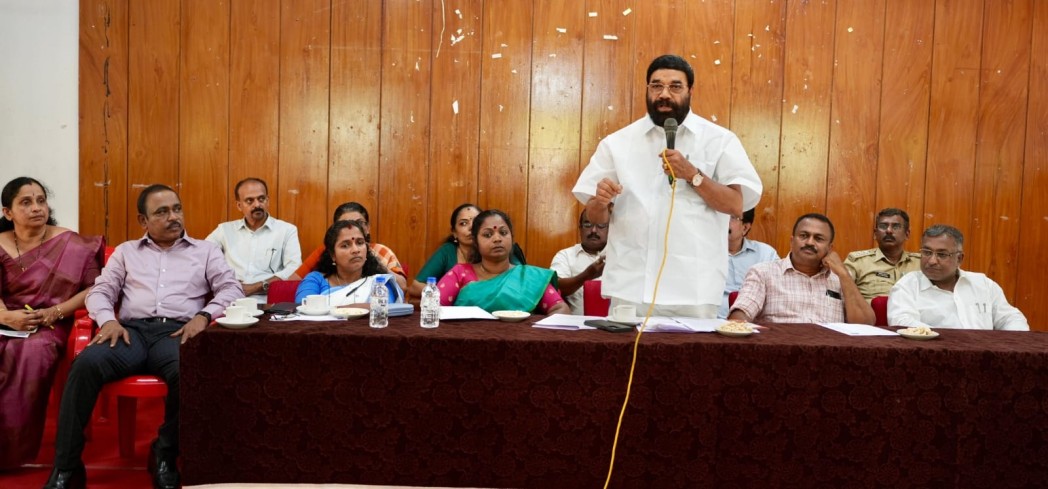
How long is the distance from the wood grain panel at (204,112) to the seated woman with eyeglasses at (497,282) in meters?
1.89

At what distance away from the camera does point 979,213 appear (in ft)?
14.4

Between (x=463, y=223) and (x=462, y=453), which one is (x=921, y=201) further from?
(x=462, y=453)

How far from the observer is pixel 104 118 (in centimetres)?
421

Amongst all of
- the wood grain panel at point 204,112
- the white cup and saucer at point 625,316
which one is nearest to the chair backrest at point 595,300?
the white cup and saucer at point 625,316

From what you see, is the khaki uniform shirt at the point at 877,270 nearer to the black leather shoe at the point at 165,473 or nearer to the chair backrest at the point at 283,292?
the chair backrest at the point at 283,292

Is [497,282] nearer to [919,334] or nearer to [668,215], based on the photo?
[668,215]

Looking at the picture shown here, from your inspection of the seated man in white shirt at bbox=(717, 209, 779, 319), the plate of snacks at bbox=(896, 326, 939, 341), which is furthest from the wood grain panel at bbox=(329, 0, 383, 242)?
the plate of snacks at bbox=(896, 326, 939, 341)

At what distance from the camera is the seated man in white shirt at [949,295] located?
9.37 ft

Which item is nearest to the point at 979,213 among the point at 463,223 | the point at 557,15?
the point at 557,15

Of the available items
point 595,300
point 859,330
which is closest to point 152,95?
point 595,300

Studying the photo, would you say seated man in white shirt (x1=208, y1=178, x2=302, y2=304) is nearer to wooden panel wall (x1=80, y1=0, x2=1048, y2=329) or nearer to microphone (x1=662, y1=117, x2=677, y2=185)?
wooden panel wall (x1=80, y1=0, x2=1048, y2=329)

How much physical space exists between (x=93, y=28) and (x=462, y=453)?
3552 millimetres

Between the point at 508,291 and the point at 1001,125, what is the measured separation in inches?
128

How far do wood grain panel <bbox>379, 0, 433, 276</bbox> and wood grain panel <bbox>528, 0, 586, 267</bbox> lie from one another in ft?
1.99
